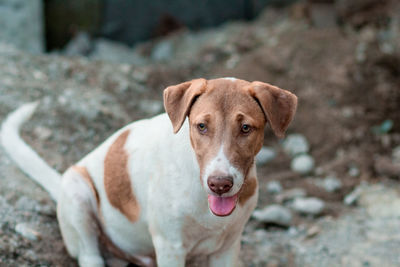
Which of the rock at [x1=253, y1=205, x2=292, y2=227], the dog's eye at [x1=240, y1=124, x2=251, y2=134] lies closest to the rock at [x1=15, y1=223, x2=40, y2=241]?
the dog's eye at [x1=240, y1=124, x2=251, y2=134]

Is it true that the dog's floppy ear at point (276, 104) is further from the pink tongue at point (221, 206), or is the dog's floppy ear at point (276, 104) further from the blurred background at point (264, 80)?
the blurred background at point (264, 80)

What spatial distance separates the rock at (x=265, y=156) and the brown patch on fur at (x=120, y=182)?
8.95 feet

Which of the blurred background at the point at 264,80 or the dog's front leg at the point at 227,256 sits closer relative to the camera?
the dog's front leg at the point at 227,256

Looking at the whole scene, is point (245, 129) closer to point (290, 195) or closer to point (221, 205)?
point (221, 205)

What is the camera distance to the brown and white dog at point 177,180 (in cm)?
279

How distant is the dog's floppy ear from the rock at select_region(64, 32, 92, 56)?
5.92 meters

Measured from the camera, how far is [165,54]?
334 inches

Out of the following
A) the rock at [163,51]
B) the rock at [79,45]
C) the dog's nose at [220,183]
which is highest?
the dog's nose at [220,183]

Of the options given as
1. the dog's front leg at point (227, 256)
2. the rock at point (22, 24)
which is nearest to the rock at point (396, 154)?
the dog's front leg at point (227, 256)

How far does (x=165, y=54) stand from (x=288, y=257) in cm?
483

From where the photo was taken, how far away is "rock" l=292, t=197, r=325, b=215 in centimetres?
513

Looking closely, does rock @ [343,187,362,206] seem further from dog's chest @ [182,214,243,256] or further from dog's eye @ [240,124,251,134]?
dog's eye @ [240,124,251,134]

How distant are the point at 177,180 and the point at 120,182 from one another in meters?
0.59

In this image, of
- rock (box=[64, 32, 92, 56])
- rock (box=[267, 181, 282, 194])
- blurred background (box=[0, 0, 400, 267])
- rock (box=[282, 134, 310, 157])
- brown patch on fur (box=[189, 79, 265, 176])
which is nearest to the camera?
brown patch on fur (box=[189, 79, 265, 176])
